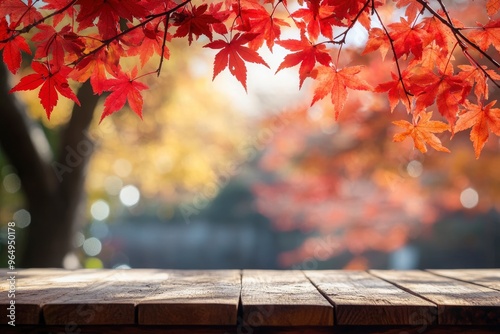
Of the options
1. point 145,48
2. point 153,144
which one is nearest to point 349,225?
point 153,144

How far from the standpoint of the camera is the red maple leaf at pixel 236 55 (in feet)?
4.68

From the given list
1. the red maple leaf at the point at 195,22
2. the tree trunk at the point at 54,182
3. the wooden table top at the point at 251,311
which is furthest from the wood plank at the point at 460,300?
the tree trunk at the point at 54,182

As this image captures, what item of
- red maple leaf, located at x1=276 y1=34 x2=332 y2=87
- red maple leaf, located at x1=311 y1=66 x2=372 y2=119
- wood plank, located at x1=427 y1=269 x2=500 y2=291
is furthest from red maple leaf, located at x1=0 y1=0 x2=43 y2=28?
wood plank, located at x1=427 y1=269 x2=500 y2=291

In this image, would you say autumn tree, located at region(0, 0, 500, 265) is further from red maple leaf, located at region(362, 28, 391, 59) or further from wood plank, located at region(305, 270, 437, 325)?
wood plank, located at region(305, 270, 437, 325)

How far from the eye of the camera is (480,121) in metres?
1.53

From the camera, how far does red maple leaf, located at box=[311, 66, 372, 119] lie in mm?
1529

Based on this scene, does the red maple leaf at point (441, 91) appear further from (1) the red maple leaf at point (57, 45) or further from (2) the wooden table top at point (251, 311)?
(1) the red maple leaf at point (57, 45)

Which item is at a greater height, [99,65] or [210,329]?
[99,65]

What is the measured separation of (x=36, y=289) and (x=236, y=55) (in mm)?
883

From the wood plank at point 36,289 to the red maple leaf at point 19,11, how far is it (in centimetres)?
72

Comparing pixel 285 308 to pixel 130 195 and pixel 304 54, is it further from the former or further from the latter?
pixel 130 195

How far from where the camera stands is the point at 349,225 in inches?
366

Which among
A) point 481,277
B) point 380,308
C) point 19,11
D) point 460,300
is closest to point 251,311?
point 380,308

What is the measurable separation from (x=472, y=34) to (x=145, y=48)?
0.95m
